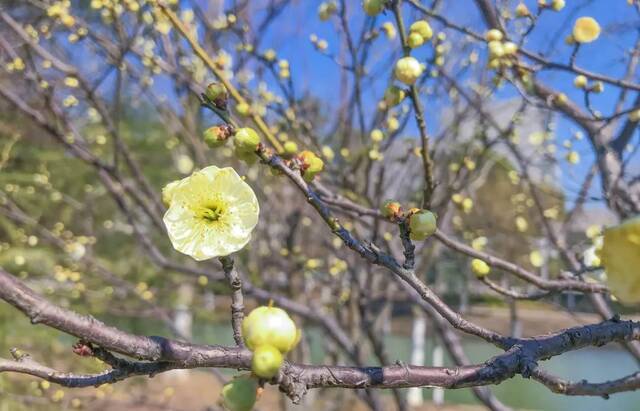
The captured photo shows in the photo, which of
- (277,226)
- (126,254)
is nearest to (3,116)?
(126,254)

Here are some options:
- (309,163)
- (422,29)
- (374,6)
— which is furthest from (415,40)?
(309,163)

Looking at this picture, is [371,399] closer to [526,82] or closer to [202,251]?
[526,82]

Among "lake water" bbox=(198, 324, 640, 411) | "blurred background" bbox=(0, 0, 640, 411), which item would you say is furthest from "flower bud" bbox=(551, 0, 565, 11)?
"lake water" bbox=(198, 324, 640, 411)

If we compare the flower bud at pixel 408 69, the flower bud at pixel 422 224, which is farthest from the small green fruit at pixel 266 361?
the flower bud at pixel 408 69

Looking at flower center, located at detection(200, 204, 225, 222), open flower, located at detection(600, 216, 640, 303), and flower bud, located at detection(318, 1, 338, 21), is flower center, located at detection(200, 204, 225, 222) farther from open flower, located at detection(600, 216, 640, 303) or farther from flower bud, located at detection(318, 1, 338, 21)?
flower bud, located at detection(318, 1, 338, 21)

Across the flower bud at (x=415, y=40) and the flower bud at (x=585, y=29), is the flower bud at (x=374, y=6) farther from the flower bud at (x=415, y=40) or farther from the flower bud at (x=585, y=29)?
the flower bud at (x=585, y=29)

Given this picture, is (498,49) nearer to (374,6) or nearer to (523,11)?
(523,11)
